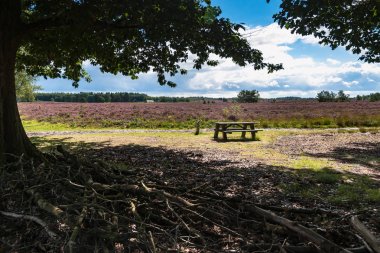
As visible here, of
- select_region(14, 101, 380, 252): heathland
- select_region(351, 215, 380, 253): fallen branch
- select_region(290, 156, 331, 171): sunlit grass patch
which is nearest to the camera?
select_region(351, 215, 380, 253): fallen branch

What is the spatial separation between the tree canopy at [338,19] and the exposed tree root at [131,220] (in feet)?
20.8

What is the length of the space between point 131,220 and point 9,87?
687 centimetres

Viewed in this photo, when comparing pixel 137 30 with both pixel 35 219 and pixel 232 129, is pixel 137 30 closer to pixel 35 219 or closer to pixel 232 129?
pixel 35 219

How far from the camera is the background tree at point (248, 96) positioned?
100 meters

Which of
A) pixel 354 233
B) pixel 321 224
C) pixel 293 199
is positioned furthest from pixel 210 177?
pixel 354 233

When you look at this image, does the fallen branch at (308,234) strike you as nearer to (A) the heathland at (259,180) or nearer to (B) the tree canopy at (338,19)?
(A) the heathland at (259,180)

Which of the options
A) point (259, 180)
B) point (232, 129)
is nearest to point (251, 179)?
point (259, 180)

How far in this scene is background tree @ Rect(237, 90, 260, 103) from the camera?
100 metres

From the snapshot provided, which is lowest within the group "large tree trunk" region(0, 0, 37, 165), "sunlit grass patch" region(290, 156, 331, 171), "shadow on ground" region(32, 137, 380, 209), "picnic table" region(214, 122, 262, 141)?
"sunlit grass patch" region(290, 156, 331, 171)

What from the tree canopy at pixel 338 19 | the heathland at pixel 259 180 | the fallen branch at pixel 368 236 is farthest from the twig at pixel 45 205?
the tree canopy at pixel 338 19

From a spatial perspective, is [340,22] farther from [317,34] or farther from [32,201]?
[32,201]

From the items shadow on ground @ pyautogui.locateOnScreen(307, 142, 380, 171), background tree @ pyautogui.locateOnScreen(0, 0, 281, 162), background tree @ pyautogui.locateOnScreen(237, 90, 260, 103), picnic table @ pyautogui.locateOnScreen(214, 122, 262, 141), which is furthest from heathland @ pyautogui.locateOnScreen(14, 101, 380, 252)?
background tree @ pyautogui.locateOnScreen(237, 90, 260, 103)

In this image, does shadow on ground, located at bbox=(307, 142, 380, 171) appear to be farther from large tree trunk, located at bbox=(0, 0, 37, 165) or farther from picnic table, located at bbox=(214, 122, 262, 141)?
large tree trunk, located at bbox=(0, 0, 37, 165)

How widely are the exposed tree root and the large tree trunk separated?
2381 mm
